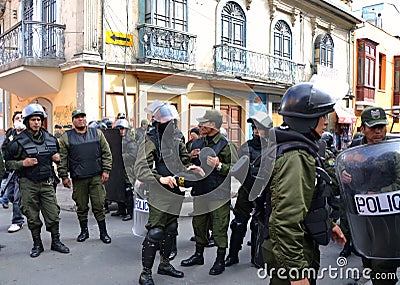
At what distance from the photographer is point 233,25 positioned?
1296cm

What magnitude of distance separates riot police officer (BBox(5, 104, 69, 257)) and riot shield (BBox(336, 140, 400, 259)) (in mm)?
3639

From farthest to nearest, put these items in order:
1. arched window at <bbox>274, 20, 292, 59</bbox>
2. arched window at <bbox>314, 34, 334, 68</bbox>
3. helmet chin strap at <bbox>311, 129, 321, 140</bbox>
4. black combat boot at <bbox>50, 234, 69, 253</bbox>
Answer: arched window at <bbox>314, 34, 334, 68</bbox> → arched window at <bbox>274, 20, 292, 59</bbox> → black combat boot at <bbox>50, 234, 69, 253</bbox> → helmet chin strap at <bbox>311, 129, 321, 140</bbox>

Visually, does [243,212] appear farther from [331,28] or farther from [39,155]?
[331,28]

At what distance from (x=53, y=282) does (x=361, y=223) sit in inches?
119

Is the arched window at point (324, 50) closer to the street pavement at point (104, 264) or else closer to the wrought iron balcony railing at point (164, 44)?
the wrought iron balcony railing at point (164, 44)

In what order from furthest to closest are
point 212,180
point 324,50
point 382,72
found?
point 382,72, point 324,50, point 212,180

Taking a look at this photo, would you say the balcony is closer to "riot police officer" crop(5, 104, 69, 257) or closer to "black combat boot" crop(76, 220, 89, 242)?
"riot police officer" crop(5, 104, 69, 257)

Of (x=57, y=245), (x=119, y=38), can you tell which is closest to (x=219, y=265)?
(x=57, y=245)

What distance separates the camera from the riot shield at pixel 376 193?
2383 mm

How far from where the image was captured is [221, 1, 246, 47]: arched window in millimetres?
12633

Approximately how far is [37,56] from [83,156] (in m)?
6.23

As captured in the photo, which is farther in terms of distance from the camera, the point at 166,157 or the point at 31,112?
the point at 31,112

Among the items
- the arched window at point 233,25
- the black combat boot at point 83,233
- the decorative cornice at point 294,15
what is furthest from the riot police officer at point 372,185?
the decorative cornice at point 294,15

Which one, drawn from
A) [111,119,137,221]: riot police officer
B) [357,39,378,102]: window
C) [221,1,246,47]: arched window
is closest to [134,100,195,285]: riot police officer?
[111,119,137,221]: riot police officer
